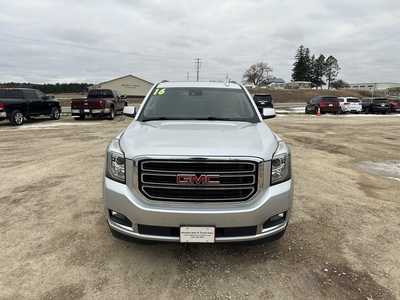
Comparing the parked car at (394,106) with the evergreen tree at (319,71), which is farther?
the evergreen tree at (319,71)

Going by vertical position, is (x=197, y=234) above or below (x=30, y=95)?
below

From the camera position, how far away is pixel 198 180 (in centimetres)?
316

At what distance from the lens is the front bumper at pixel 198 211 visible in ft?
10.2

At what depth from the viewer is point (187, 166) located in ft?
10.4

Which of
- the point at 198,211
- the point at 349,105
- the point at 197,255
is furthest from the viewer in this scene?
the point at 349,105

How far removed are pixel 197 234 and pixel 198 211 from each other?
0.69ft

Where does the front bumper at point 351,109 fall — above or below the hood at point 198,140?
below

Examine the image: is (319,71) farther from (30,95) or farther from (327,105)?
(30,95)

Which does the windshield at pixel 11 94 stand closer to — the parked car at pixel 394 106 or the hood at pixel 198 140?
the hood at pixel 198 140

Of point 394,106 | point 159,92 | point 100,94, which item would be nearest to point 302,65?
point 394,106

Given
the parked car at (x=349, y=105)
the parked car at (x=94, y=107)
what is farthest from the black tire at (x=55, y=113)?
the parked car at (x=349, y=105)

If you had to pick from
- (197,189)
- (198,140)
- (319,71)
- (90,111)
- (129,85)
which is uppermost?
(319,71)

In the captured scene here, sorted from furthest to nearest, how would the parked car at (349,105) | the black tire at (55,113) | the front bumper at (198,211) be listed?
the parked car at (349,105)
the black tire at (55,113)
the front bumper at (198,211)

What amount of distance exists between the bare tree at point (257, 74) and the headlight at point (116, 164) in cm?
12103
